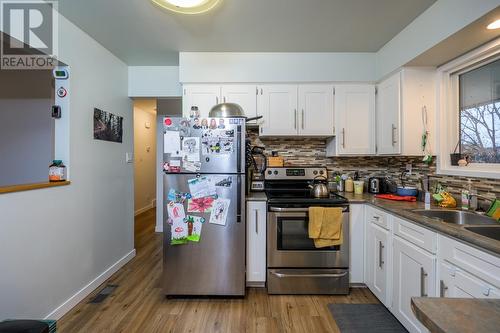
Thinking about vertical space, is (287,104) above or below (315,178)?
above

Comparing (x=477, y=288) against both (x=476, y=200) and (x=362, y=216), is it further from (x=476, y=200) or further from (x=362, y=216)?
(x=362, y=216)

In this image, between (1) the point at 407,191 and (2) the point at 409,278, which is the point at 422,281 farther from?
(1) the point at 407,191

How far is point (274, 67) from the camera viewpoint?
266 cm

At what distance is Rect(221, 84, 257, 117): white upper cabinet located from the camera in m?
2.65

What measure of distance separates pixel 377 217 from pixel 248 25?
201cm

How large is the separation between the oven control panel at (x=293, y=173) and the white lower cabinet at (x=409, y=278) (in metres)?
1.09

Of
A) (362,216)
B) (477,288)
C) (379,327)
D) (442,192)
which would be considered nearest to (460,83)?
(442,192)

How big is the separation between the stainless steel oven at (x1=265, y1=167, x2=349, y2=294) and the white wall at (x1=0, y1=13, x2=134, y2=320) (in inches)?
66.9

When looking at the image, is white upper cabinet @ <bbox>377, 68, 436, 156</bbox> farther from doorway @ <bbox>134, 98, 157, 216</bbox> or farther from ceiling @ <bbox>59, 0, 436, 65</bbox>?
doorway @ <bbox>134, 98, 157, 216</bbox>

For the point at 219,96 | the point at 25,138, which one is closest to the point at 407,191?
the point at 219,96

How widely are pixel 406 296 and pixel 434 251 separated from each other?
1.61 ft

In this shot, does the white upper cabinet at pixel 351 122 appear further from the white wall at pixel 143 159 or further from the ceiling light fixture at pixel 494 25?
the white wall at pixel 143 159

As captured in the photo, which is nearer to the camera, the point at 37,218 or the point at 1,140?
the point at 37,218

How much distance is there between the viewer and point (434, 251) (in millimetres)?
1458
